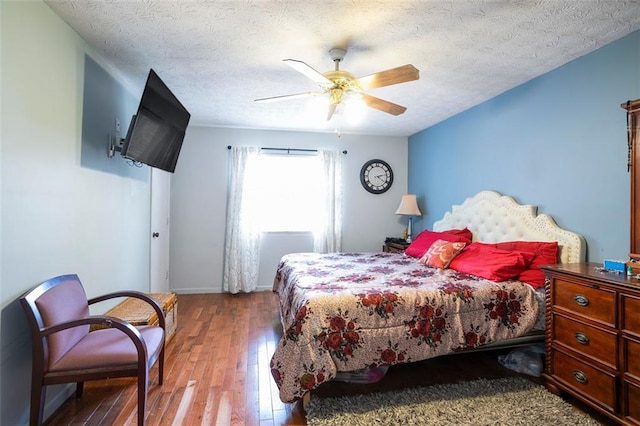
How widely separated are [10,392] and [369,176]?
4.42 m

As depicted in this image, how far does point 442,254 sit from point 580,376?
134cm

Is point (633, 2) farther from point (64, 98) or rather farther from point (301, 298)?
point (64, 98)

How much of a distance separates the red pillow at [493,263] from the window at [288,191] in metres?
2.35

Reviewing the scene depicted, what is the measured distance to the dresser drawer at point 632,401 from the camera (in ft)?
5.20

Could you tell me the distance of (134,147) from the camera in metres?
2.23

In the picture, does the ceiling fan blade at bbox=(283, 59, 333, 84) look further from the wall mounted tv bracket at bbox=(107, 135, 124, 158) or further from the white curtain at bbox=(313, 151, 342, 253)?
the white curtain at bbox=(313, 151, 342, 253)

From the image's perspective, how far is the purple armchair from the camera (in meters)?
1.54

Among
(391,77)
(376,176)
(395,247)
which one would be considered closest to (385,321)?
(391,77)

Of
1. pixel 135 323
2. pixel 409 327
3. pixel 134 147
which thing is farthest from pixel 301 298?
pixel 134 147

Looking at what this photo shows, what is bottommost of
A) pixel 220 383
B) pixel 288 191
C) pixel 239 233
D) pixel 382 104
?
pixel 220 383

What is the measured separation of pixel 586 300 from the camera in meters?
1.83

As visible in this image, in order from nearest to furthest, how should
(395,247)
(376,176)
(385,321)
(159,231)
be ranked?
(385,321) < (159,231) < (395,247) < (376,176)

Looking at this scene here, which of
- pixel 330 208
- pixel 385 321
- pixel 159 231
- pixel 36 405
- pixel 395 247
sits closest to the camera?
pixel 36 405

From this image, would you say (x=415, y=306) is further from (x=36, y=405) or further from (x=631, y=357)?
(x=36, y=405)
